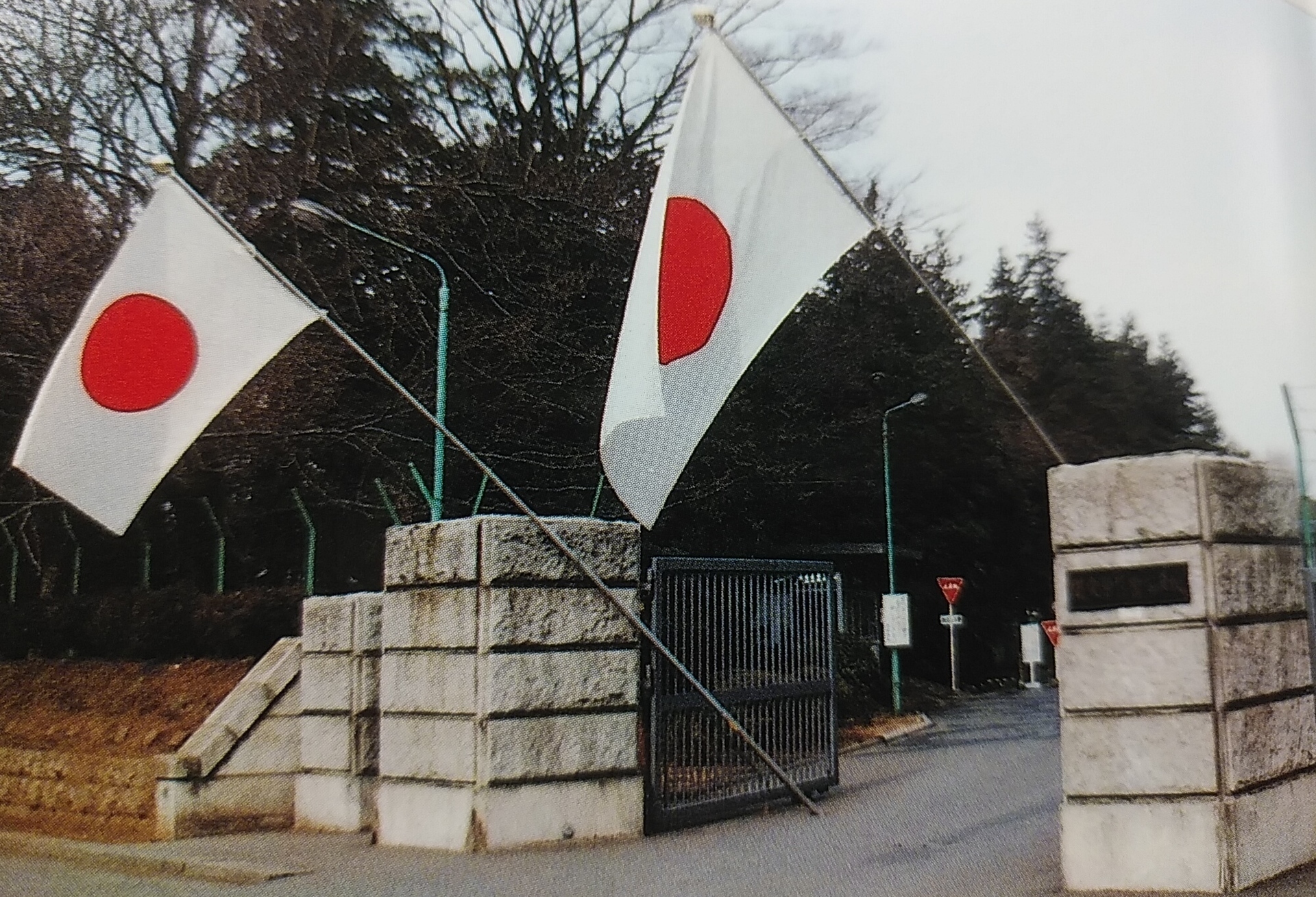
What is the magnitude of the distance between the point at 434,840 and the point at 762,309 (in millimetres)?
2346

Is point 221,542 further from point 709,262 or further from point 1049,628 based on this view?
point 1049,628

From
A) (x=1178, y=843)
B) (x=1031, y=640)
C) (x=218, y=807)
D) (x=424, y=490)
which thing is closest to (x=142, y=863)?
(x=218, y=807)

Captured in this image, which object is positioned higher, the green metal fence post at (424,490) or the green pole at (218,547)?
→ the green metal fence post at (424,490)

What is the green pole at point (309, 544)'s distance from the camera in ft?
16.7

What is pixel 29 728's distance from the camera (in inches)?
178

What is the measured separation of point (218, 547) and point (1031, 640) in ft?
12.2

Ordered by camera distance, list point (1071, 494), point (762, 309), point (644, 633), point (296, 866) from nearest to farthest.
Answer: point (1071, 494), point (762, 309), point (296, 866), point (644, 633)

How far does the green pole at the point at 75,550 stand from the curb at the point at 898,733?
12.6 feet

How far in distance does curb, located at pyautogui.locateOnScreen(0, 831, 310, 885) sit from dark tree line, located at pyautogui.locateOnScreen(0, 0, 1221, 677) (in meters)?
0.69

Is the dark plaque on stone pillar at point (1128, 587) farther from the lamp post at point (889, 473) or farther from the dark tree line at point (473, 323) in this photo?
the lamp post at point (889, 473)

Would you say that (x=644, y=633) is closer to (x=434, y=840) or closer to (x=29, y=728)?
(x=434, y=840)

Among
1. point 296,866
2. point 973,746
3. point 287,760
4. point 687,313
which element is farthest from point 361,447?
point 973,746

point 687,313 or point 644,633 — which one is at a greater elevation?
point 687,313

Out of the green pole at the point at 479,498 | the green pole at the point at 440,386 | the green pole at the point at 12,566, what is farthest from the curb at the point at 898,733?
the green pole at the point at 12,566
